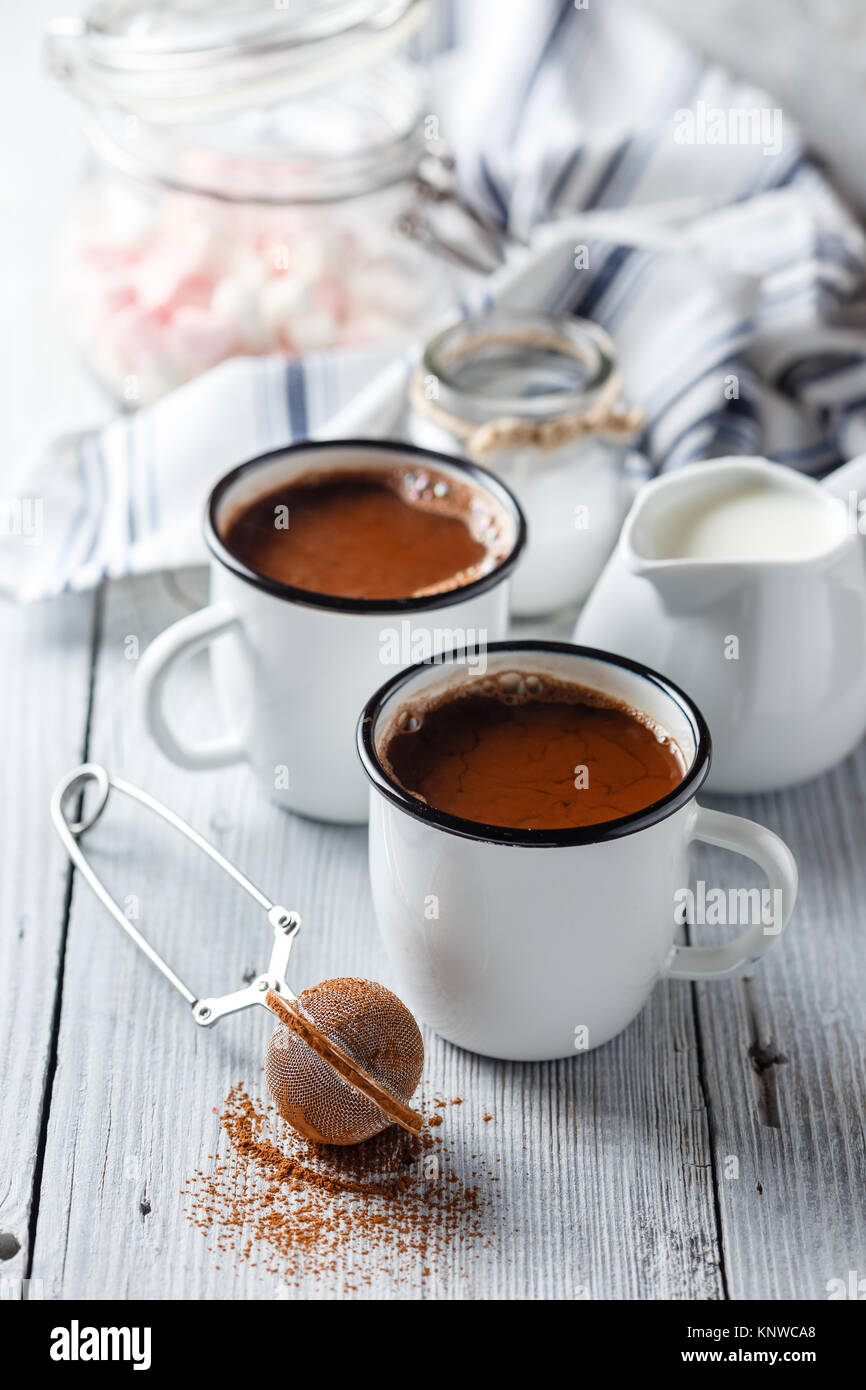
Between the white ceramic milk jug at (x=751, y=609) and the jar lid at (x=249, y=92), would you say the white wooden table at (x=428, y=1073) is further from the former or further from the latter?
the jar lid at (x=249, y=92)

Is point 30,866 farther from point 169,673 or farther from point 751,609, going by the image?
point 751,609

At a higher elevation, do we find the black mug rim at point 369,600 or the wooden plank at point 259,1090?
the black mug rim at point 369,600

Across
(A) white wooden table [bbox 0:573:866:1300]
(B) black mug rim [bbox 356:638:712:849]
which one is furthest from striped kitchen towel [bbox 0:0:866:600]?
(B) black mug rim [bbox 356:638:712:849]

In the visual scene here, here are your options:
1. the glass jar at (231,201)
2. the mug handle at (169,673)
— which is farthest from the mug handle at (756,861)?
the glass jar at (231,201)

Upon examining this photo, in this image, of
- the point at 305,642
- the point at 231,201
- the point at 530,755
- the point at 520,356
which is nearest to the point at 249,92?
the point at 231,201

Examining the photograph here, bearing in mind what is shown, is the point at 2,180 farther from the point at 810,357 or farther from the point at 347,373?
the point at 810,357
